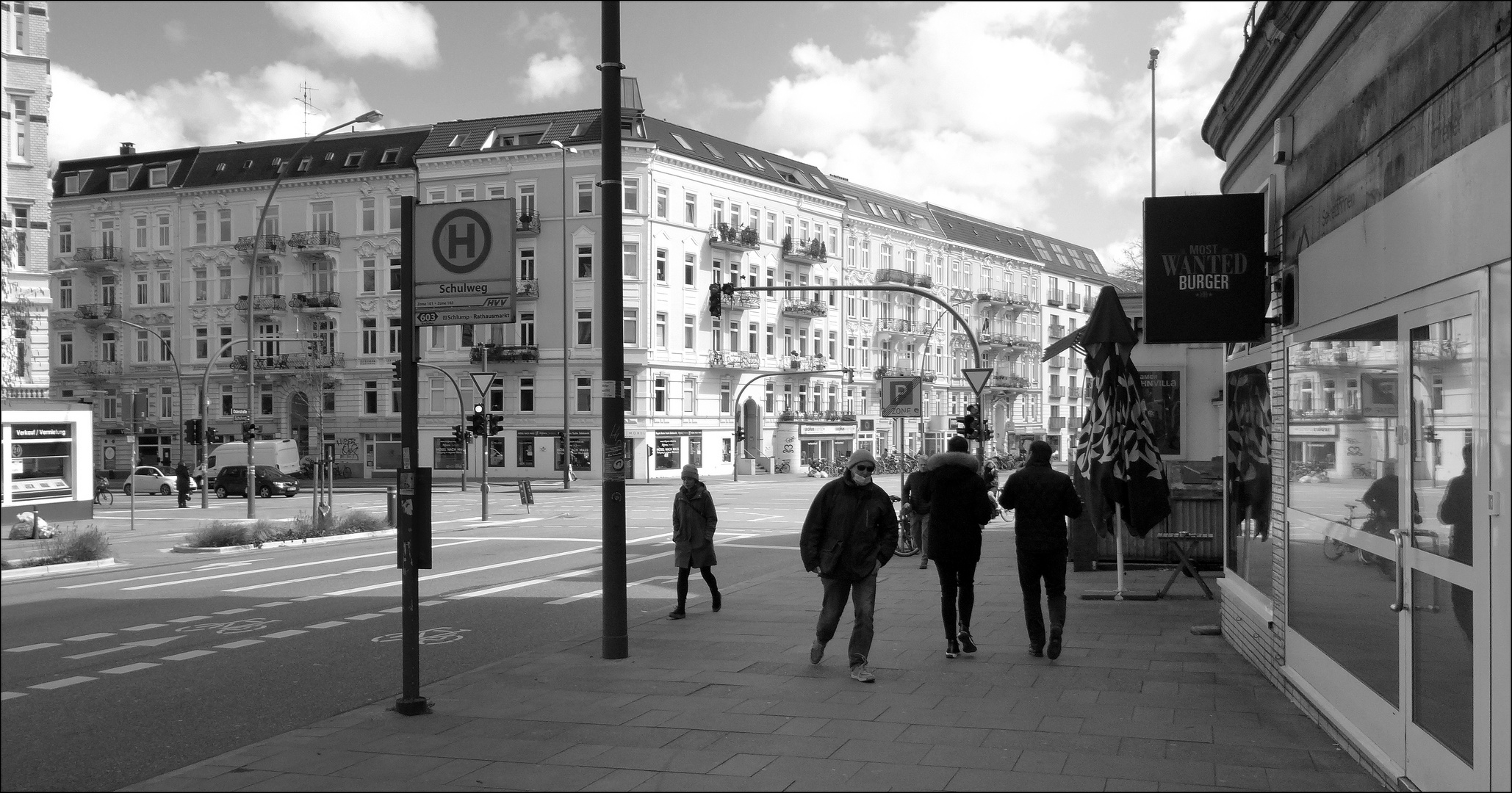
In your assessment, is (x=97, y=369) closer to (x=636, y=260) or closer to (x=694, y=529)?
(x=636, y=260)

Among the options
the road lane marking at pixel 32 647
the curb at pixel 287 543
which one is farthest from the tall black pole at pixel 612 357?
the curb at pixel 287 543

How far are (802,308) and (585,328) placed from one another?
548 inches

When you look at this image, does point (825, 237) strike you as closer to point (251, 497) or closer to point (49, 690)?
point (251, 497)

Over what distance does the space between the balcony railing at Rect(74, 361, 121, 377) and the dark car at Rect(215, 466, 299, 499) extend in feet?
28.4

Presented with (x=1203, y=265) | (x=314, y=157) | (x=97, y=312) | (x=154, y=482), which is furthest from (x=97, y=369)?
(x=1203, y=265)

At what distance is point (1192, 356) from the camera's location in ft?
62.4

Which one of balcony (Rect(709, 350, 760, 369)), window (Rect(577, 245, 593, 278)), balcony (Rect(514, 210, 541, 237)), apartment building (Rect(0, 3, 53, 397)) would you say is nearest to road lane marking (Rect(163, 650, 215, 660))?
apartment building (Rect(0, 3, 53, 397))

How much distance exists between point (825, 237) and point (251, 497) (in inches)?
1735

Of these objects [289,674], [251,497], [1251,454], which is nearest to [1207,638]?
[1251,454]

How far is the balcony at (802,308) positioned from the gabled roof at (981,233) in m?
18.3

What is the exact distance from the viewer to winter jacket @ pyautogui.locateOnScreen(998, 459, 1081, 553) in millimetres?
9711

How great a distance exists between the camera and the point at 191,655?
10859 mm

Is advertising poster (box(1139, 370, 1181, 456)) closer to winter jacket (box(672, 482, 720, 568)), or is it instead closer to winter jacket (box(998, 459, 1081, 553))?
winter jacket (box(672, 482, 720, 568))

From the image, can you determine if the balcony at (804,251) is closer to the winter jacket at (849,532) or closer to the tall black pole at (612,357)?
the tall black pole at (612,357)
